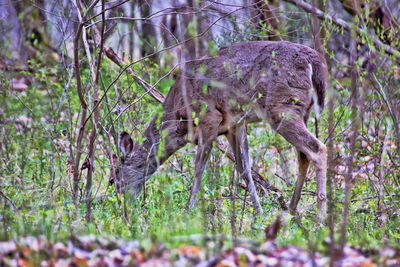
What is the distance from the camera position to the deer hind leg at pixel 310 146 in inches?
236

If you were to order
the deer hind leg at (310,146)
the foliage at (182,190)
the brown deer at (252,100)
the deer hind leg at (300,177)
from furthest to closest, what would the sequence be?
the deer hind leg at (300,177)
the brown deer at (252,100)
the deer hind leg at (310,146)
the foliage at (182,190)

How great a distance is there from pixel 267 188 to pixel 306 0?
4.31 metres

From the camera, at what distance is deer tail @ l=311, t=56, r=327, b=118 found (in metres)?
6.23

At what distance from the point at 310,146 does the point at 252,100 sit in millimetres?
856

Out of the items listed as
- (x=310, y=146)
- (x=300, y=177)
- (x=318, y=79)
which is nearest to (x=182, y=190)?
(x=300, y=177)

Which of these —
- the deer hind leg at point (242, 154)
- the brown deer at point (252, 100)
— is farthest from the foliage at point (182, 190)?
the brown deer at point (252, 100)

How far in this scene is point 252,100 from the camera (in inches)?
241

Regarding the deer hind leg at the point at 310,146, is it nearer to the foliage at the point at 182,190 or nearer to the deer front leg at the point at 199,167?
the foliage at the point at 182,190

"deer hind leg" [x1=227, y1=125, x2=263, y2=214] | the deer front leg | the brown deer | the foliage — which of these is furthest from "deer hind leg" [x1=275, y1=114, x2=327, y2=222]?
the deer front leg

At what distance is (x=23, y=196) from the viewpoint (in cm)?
594

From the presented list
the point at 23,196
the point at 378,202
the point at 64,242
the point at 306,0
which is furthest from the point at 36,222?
the point at 306,0

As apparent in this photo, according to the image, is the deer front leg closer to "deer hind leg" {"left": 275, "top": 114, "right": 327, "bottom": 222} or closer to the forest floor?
"deer hind leg" {"left": 275, "top": 114, "right": 327, "bottom": 222}

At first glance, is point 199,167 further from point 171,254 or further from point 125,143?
point 171,254

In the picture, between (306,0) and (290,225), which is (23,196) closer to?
(290,225)
